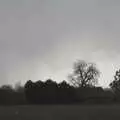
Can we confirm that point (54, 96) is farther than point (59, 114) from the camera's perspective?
Yes

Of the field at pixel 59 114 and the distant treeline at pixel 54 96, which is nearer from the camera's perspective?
the field at pixel 59 114

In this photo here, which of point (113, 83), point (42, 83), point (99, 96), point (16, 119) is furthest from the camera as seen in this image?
point (113, 83)

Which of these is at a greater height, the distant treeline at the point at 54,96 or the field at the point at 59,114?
the distant treeline at the point at 54,96

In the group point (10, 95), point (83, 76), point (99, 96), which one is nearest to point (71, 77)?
point (83, 76)

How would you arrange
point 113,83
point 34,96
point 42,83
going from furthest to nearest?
point 113,83, point 42,83, point 34,96

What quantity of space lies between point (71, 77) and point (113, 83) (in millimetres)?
13612

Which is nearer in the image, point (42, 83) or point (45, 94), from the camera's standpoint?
point (45, 94)

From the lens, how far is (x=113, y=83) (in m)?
96.6

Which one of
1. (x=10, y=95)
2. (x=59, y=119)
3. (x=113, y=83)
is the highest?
(x=113, y=83)

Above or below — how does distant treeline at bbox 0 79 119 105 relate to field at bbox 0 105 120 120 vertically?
above

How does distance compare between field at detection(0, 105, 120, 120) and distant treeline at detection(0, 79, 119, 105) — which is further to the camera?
distant treeline at detection(0, 79, 119, 105)

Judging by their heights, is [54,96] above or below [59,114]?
above

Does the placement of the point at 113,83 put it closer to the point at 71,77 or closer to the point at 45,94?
the point at 71,77

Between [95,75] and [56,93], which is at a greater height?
[95,75]
